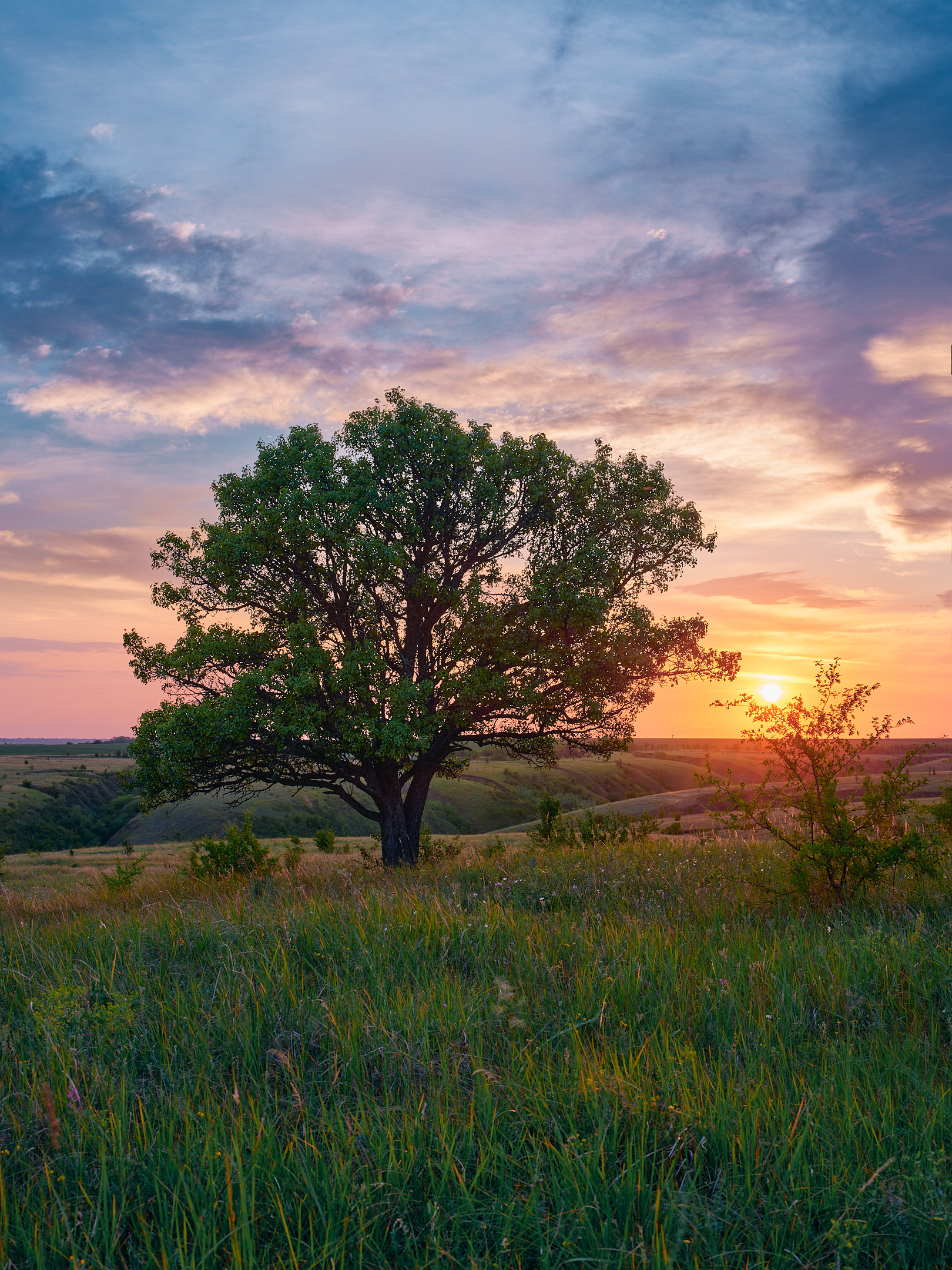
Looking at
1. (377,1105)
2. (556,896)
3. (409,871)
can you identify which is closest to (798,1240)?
(377,1105)

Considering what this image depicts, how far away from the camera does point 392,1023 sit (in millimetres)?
4480

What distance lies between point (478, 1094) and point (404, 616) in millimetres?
16343

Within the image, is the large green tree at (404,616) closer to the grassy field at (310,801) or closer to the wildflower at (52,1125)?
the wildflower at (52,1125)

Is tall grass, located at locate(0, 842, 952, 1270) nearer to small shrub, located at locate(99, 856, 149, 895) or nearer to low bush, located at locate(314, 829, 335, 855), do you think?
A: small shrub, located at locate(99, 856, 149, 895)

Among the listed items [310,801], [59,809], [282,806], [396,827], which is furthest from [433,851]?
[59,809]

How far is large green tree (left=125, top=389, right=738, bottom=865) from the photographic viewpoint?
1675 cm

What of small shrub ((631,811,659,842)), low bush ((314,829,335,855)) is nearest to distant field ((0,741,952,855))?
low bush ((314,829,335,855))

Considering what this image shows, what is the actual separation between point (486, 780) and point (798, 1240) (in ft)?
378

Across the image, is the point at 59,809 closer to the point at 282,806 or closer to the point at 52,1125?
the point at 282,806

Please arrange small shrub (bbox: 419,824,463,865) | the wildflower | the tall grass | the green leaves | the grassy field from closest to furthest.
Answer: the tall grass
the wildflower
the green leaves
small shrub (bbox: 419,824,463,865)
the grassy field

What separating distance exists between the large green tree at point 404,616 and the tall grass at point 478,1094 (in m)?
9.94

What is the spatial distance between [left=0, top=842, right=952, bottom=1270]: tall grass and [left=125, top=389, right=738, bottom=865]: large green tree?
994 cm

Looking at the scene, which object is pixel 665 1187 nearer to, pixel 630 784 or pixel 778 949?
pixel 778 949

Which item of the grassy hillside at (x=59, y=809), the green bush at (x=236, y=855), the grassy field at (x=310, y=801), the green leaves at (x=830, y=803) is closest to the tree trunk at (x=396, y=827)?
the green bush at (x=236, y=855)
